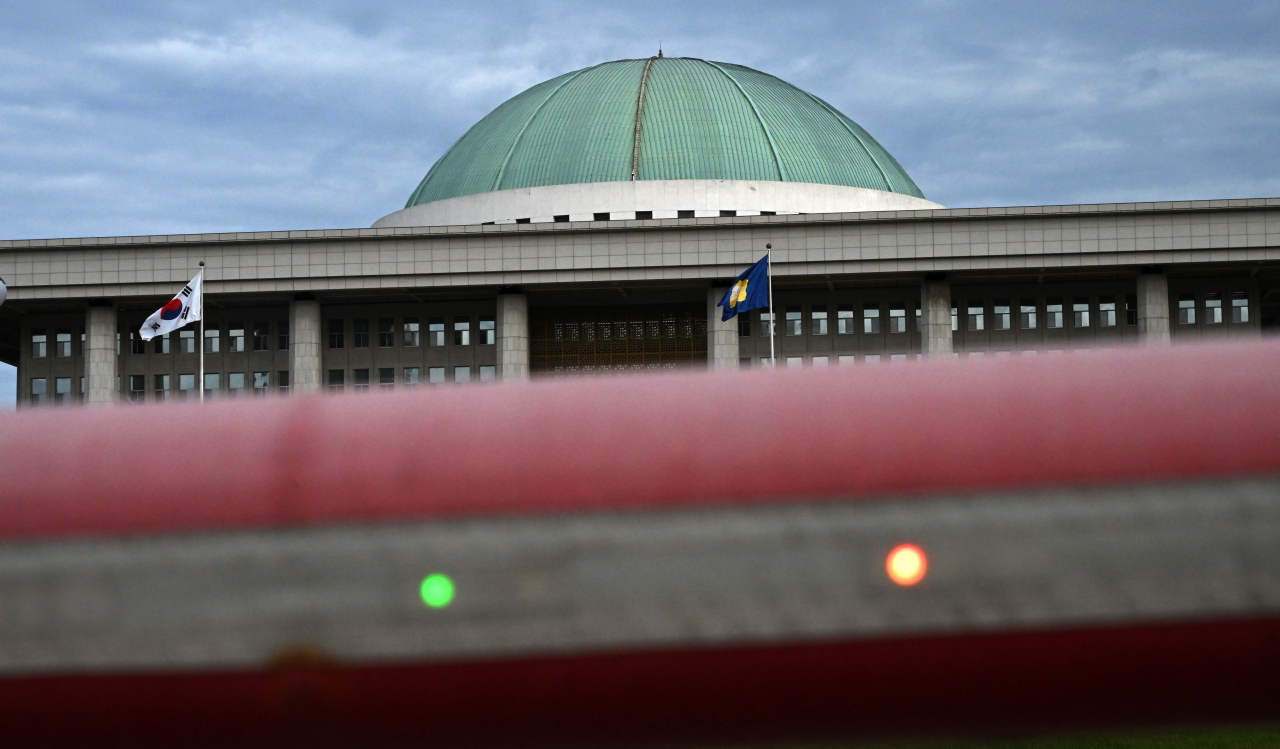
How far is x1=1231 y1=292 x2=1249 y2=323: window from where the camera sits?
185 feet

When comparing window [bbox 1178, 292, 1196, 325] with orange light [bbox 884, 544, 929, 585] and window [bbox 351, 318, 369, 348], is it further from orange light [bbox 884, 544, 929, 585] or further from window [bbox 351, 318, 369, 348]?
orange light [bbox 884, 544, 929, 585]

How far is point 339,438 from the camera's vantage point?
340 cm

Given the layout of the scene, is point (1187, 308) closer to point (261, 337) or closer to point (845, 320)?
point (845, 320)

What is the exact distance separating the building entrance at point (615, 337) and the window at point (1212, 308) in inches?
886

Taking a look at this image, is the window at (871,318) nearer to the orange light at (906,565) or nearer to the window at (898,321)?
the window at (898,321)

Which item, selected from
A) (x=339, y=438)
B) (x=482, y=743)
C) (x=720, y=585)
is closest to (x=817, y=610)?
(x=720, y=585)

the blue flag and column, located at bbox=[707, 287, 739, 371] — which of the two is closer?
the blue flag

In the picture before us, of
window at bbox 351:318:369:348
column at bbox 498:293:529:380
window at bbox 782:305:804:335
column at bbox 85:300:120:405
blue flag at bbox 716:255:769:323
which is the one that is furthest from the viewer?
window at bbox 351:318:369:348

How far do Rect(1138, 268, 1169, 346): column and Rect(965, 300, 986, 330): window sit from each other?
6736mm

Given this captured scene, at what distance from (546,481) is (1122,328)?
57796mm

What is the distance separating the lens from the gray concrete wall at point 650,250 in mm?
52219

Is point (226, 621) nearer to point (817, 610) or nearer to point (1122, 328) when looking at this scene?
point (817, 610)

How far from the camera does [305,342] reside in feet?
180

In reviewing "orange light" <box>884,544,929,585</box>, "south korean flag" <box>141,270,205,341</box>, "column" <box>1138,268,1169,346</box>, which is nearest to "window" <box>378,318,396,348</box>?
"south korean flag" <box>141,270,205,341</box>
